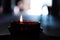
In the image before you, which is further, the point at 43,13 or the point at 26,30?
the point at 43,13

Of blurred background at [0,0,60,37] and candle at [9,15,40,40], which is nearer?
candle at [9,15,40,40]

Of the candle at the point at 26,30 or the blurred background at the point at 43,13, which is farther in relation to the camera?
the blurred background at the point at 43,13

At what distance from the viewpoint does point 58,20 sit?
2535mm

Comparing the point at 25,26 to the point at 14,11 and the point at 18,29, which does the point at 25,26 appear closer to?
the point at 18,29

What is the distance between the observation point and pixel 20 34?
31.0 inches

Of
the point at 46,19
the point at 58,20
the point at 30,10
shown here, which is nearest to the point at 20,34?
the point at 46,19

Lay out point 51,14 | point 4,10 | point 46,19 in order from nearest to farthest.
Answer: point 46,19 < point 51,14 < point 4,10

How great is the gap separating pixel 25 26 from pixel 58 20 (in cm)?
181

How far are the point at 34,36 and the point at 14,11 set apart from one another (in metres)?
2.18

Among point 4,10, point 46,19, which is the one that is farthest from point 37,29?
point 4,10

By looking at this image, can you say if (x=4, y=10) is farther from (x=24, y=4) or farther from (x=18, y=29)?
(x=18, y=29)

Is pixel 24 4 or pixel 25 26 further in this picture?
pixel 24 4

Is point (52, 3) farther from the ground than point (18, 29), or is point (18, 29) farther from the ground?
point (52, 3)

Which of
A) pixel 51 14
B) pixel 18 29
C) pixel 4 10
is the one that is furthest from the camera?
pixel 4 10
